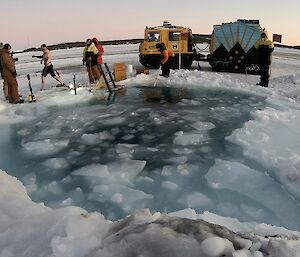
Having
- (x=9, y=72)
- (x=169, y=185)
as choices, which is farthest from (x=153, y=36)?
(x=169, y=185)

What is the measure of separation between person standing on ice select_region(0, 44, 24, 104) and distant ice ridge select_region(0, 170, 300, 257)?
8034mm

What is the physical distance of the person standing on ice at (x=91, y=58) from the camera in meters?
12.8

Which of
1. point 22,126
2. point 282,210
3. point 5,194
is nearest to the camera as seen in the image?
point 5,194

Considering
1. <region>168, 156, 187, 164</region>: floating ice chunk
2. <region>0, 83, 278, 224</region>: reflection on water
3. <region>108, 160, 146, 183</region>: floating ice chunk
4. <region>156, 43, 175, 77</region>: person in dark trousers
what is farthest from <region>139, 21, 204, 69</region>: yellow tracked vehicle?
<region>108, 160, 146, 183</region>: floating ice chunk

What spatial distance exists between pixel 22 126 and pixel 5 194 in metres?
4.81

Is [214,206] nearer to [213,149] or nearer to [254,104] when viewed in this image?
[213,149]

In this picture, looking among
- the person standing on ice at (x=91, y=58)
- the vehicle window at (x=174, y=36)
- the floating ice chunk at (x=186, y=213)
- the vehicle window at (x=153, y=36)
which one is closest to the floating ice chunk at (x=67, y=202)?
the floating ice chunk at (x=186, y=213)

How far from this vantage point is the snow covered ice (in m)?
2.54

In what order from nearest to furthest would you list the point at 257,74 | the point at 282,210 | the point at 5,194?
the point at 5,194 < the point at 282,210 < the point at 257,74

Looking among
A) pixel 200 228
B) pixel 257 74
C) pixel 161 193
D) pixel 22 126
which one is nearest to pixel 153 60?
pixel 257 74

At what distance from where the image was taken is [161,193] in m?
4.82

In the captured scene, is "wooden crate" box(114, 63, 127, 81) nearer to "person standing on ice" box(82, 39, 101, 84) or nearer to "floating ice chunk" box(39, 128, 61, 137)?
"person standing on ice" box(82, 39, 101, 84)

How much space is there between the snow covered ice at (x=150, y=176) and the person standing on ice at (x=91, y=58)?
222 cm

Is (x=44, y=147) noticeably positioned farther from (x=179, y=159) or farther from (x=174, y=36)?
(x=174, y=36)
